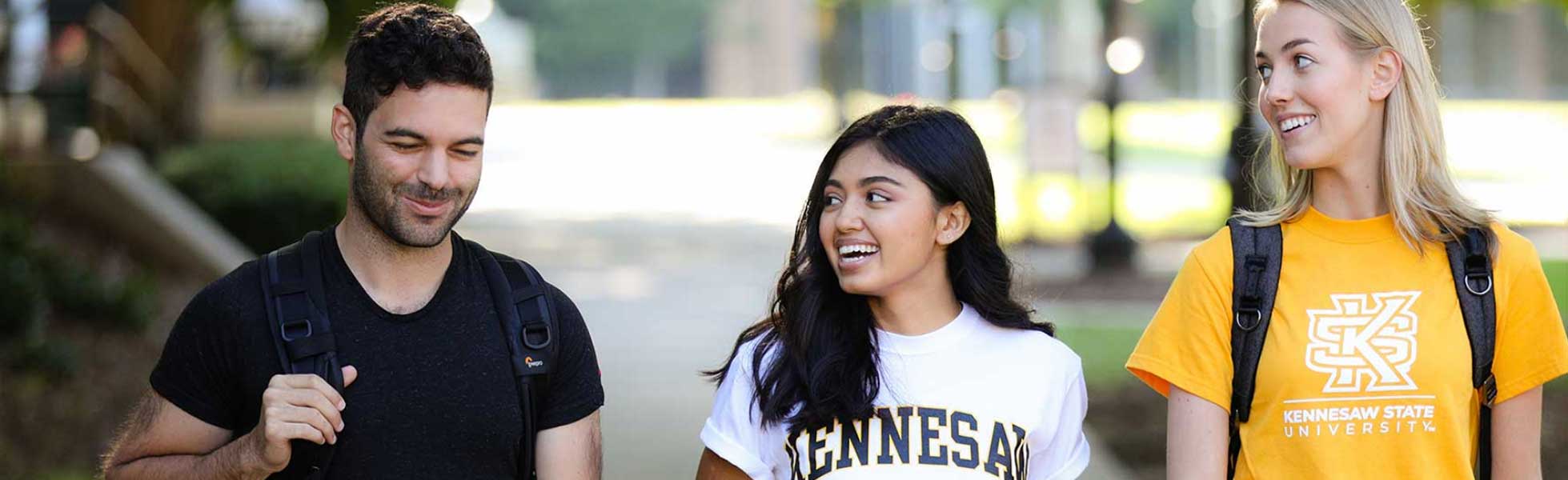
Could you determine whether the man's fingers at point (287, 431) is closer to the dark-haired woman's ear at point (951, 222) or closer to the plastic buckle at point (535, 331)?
the plastic buckle at point (535, 331)

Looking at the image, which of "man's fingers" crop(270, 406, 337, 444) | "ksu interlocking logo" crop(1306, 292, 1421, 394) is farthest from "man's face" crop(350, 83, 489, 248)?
"ksu interlocking logo" crop(1306, 292, 1421, 394)

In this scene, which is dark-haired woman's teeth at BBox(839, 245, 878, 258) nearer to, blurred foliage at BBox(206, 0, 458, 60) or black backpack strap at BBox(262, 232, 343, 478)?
black backpack strap at BBox(262, 232, 343, 478)

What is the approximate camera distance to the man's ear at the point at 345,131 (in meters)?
3.03

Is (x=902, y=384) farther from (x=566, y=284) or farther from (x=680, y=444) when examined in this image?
(x=566, y=284)

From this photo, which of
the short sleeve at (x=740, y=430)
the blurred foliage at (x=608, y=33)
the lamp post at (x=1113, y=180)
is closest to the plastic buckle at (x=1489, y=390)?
the short sleeve at (x=740, y=430)

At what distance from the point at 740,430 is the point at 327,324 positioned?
799mm

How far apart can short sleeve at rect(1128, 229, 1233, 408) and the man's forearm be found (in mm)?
1549

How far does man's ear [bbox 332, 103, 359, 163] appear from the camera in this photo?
3025 millimetres

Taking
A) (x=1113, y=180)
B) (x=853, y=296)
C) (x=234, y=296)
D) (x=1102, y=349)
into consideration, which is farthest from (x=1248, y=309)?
(x=1113, y=180)

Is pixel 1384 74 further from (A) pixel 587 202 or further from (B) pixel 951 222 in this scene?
(A) pixel 587 202

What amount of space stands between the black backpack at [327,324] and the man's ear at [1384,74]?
5.03ft

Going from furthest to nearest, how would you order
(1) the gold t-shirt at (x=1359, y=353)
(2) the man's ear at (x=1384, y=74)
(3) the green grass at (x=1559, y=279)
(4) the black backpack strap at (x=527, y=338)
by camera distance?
(3) the green grass at (x=1559, y=279) < (2) the man's ear at (x=1384, y=74) < (1) the gold t-shirt at (x=1359, y=353) < (4) the black backpack strap at (x=527, y=338)

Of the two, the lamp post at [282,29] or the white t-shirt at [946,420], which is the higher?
the lamp post at [282,29]

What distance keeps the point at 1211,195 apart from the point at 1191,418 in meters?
17.3
